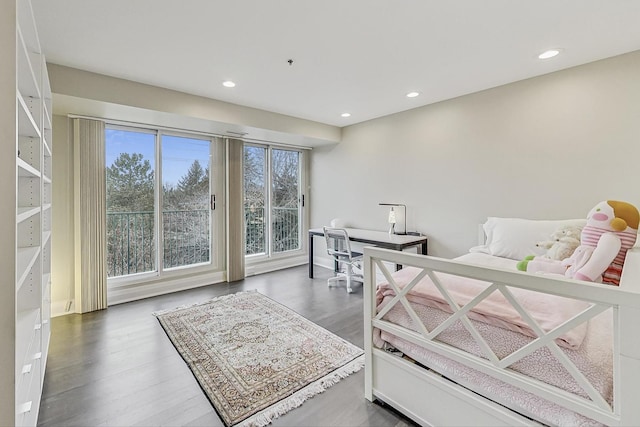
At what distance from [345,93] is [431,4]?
152cm

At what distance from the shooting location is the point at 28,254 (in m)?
1.38

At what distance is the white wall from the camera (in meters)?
2.35

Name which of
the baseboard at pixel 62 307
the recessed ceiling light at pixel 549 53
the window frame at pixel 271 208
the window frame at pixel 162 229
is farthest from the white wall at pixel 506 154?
the baseboard at pixel 62 307

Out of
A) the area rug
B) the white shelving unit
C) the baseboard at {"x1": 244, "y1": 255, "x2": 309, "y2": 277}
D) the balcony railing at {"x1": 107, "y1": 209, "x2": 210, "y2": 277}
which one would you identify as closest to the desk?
the area rug

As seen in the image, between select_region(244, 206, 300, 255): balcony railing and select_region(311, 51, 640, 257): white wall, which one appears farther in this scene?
select_region(244, 206, 300, 255): balcony railing

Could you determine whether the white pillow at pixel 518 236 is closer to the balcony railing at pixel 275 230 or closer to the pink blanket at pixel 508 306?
the pink blanket at pixel 508 306

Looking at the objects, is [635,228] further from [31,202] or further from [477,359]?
[31,202]

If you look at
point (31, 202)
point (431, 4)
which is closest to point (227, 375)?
point (31, 202)

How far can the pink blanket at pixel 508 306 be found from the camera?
1104 mm

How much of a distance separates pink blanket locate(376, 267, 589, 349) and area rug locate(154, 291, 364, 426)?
868 mm

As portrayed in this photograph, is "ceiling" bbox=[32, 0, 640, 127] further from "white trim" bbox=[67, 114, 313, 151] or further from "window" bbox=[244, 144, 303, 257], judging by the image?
"window" bbox=[244, 144, 303, 257]

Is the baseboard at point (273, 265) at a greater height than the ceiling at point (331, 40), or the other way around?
the ceiling at point (331, 40)

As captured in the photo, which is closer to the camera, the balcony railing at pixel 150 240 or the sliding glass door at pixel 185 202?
the balcony railing at pixel 150 240

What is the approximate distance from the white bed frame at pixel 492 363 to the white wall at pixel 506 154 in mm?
1059
